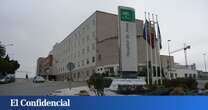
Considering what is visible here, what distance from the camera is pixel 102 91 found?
13.8ft

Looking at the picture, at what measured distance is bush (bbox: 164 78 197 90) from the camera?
4.98m

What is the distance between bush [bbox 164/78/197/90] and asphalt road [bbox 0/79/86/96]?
1.87m

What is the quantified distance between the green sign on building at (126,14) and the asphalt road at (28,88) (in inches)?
71.8

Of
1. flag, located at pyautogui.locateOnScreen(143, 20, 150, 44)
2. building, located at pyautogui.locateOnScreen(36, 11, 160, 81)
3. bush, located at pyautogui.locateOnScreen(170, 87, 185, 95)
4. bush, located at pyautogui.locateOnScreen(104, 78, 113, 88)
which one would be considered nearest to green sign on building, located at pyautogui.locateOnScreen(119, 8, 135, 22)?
flag, located at pyautogui.locateOnScreen(143, 20, 150, 44)

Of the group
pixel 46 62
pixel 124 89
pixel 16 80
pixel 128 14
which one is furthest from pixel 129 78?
pixel 16 80

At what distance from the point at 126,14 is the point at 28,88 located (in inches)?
99.4

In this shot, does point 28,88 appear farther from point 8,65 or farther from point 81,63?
point 81,63

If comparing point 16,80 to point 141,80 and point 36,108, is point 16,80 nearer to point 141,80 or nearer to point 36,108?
point 36,108

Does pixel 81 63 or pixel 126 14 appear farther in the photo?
pixel 126 14

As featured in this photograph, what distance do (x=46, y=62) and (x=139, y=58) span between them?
7.17ft

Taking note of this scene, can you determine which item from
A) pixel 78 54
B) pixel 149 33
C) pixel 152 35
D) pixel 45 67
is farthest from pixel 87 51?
pixel 152 35

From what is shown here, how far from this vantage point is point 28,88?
149 inches

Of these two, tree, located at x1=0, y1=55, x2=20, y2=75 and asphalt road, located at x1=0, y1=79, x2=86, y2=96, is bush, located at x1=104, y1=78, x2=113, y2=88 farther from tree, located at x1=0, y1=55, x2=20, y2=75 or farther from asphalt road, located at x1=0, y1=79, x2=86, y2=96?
tree, located at x1=0, y1=55, x2=20, y2=75

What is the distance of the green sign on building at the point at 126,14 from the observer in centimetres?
515
